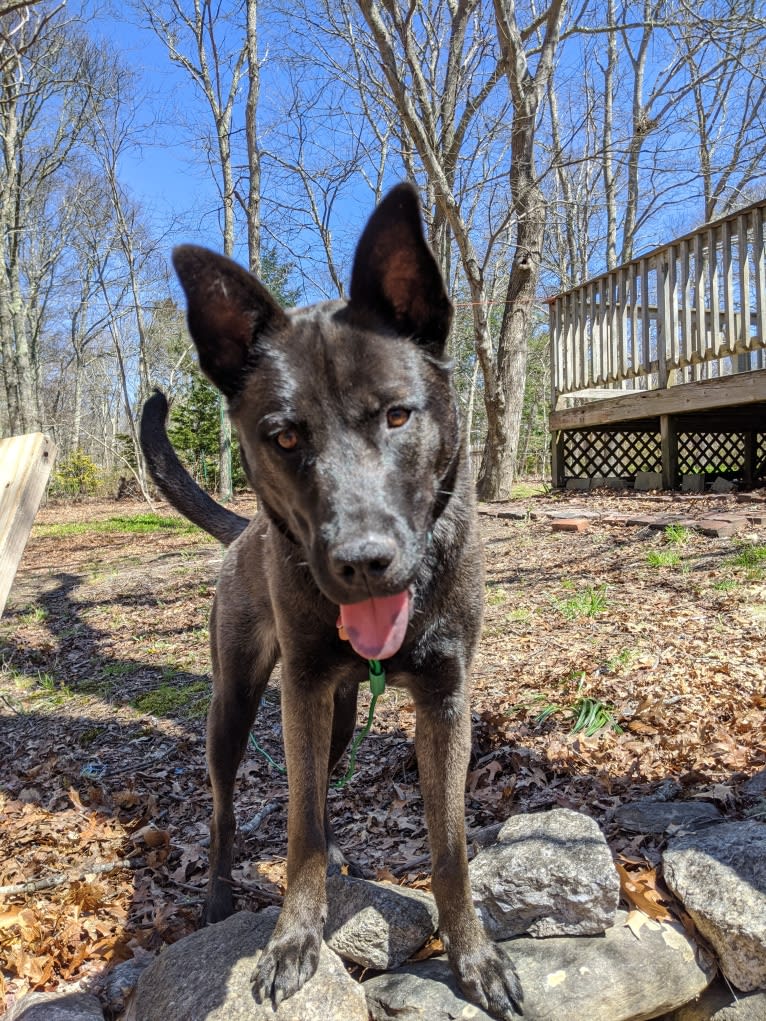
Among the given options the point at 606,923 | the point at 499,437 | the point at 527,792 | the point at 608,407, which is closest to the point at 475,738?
the point at 527,792

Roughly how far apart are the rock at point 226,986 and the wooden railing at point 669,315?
8281 mm

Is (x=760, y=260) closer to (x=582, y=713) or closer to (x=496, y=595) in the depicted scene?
(x=496, y=595)

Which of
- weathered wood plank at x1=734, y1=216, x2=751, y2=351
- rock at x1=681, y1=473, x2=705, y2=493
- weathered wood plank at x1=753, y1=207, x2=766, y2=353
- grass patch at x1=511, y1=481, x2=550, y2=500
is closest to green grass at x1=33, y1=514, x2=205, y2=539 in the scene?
grass patch at x1=511, y1=481, x2=550, y2=500

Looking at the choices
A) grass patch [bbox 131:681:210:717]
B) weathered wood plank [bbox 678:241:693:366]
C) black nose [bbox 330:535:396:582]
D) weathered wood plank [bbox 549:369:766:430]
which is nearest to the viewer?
black nose [bbox 330:535:396:582]

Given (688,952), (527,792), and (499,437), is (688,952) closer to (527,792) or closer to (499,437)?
(527,792)

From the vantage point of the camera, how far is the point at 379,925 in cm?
237

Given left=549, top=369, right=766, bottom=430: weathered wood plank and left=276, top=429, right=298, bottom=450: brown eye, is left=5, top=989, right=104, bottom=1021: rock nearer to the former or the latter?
left=276, top=429, right=298, bottom=450: brown eye

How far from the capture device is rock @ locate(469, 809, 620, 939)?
2.35 m

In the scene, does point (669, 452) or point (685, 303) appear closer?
point (685, 303)

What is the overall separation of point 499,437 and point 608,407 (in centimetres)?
179

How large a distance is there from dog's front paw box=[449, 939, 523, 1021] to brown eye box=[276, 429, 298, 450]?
1604 millimetres

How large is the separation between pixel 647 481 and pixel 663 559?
4628 millimetres

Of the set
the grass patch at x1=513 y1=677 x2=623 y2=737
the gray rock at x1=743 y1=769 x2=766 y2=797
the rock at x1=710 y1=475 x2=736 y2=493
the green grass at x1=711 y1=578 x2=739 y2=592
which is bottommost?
the gray rock at x1=743 y1=769 x2=766 y2=797

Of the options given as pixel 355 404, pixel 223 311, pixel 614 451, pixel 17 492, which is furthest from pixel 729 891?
A: pixel 614 451
